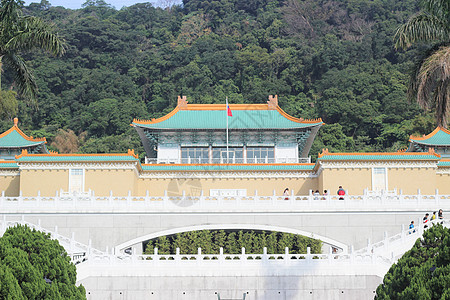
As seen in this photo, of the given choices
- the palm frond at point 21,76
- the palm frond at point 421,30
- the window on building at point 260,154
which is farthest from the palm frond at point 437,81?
the window on building at point 260,154

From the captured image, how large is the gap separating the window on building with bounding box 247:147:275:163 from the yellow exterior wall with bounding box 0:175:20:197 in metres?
13.0

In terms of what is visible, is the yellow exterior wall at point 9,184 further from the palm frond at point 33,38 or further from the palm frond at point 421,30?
the palm frond at point 421,30

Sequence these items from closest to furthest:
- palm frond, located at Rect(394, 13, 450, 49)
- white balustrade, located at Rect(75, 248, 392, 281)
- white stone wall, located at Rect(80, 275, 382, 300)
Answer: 1. palm frond, located at Rect(394, 13, 450, 49)
2. white stone wall, located at Rect(80, 275, 382, 300)
3. white balustrade, located at Rect(75, 248, 392, 281)

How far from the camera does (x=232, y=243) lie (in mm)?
31984

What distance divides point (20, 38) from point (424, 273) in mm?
14636

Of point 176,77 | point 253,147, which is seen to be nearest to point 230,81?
point 176,77

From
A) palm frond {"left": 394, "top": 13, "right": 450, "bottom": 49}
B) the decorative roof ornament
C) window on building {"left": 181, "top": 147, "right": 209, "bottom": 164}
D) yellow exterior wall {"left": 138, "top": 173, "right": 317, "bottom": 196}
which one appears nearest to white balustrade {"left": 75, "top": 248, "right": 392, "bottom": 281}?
palm frond {"left": 394, "top": 13, "right": 450, "bottom": 49}

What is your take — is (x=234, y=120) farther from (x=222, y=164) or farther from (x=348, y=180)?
(x=348, y=180)

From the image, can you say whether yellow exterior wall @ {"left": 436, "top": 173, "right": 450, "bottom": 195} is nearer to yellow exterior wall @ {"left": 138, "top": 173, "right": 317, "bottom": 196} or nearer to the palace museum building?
the palace museum building

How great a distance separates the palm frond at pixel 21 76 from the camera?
24.3 metres

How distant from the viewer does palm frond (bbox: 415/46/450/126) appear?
23.5 m

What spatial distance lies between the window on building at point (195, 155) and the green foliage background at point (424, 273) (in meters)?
20.1

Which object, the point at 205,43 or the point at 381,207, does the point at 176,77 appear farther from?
the point at 381,207

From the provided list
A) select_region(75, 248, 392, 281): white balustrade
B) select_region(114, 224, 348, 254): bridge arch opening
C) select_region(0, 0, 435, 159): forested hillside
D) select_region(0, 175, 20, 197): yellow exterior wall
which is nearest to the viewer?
select_region(75, 248, 392, 281): white balustrade
